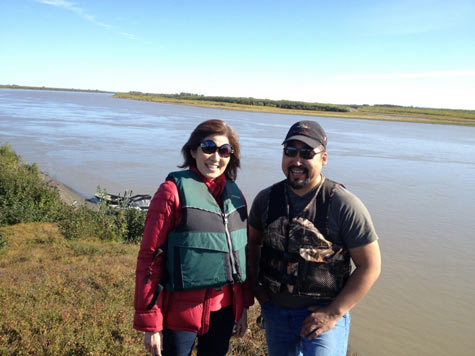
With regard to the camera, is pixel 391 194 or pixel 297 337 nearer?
pixel 297 337

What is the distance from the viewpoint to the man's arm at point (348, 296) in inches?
104

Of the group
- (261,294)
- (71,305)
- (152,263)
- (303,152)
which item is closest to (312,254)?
(261,294)

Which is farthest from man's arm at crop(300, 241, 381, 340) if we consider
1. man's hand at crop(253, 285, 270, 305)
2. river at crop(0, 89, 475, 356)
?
river at crop(0, 89, 475, 356)

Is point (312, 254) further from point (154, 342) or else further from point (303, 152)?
point (154, 342)

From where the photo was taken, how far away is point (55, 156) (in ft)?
80.7

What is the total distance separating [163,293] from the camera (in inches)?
106

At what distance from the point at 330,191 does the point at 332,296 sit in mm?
742

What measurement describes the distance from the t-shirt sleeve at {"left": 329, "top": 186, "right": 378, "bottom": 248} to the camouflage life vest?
0.18ft

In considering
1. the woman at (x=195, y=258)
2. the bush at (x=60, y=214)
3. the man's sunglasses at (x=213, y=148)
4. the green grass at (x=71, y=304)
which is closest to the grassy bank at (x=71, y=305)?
the green grass at (x=71, y=304)

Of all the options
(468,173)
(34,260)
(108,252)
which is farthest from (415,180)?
(34,260)

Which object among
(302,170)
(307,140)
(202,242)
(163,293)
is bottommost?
(163,293)

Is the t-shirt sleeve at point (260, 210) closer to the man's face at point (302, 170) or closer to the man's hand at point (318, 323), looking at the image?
the man's face at point (302, 170)

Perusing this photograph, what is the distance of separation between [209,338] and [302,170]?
139 cm

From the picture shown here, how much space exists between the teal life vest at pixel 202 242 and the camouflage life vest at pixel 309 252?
277 mm
